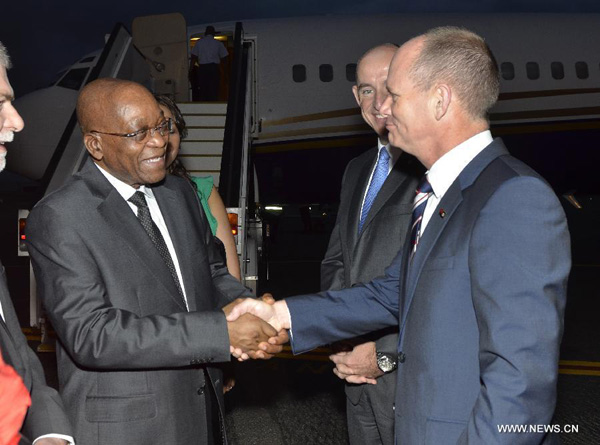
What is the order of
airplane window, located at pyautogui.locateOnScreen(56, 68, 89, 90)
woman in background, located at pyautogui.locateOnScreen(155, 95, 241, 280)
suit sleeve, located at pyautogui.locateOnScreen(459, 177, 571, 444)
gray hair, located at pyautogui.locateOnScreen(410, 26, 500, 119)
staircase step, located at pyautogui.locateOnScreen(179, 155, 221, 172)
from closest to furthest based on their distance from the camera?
suit sleeve, located at pyautogui.locateOnScreen(459, 177, 571, 444) < gray hair, located at pyautogui.locateOnScreen(410, 26, 500, 119) < woman in background, located at pyautogui.locateOnScreen(155, 95, 241, 280) < staircase step, located at pyautogui.locateOnScreen(179, 155, 221, 172) < airplane window, located at pyautogui.locateOnScreen(56, 68, 89, 90)

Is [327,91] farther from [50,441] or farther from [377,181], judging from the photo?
[50,441]

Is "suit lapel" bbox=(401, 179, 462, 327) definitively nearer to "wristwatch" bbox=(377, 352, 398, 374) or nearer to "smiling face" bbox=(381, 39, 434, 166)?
"smiling face" bbox=(381, 39, 434, 166)

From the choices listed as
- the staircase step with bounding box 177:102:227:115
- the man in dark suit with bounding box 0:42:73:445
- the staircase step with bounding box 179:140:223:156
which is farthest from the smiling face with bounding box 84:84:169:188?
the staircase step with bounding box 177:102:227:115

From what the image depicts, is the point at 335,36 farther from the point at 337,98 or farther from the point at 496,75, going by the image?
the point at 496,75

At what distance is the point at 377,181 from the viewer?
3.04m

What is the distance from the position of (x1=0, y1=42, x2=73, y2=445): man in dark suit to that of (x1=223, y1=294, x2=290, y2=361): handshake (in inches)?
36.1

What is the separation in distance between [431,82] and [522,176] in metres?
0.41

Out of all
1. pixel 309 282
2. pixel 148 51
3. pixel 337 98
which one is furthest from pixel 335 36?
pixel 309 282

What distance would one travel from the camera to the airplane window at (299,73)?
1308 centimetres

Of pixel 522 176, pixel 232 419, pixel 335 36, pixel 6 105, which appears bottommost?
pixel 232 419

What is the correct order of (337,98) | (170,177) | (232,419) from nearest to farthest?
(170,177)
(232,419)
(337,98)

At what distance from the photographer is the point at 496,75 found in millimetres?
1923

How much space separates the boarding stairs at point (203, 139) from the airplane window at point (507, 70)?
24.9ft

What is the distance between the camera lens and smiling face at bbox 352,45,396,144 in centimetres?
311
